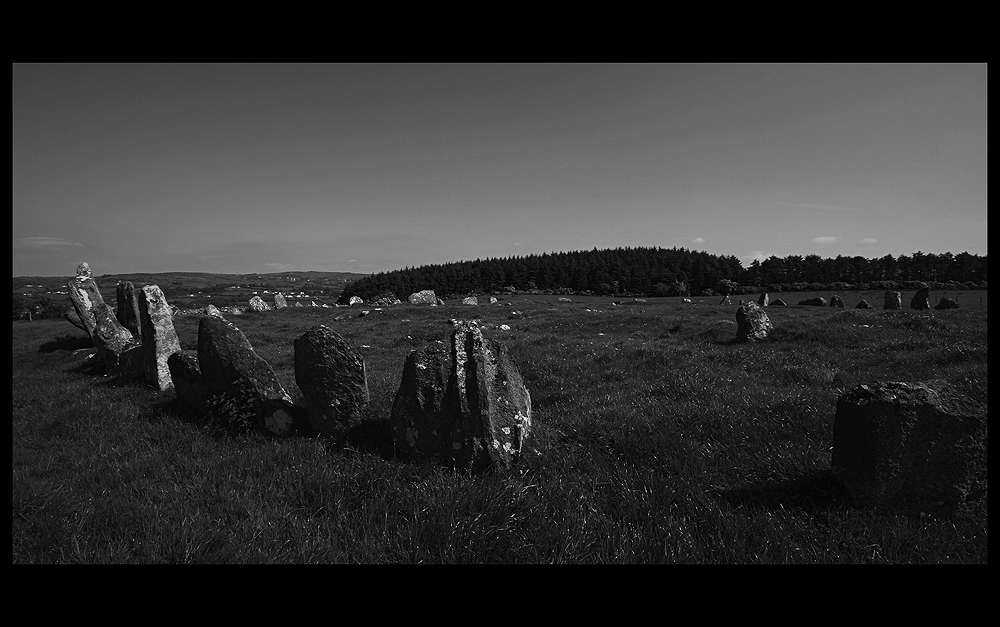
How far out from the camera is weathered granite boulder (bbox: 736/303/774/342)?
48.6 ft

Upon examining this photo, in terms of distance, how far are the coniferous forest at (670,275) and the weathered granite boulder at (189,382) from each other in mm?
72213

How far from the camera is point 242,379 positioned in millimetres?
7387

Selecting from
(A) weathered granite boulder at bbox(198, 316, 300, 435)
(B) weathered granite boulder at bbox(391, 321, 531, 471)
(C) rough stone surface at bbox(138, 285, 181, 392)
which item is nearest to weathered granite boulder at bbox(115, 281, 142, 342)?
(C) rough stone surface at bbox(138, 285, 181, 392)

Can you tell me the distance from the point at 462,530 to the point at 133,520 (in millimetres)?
3465

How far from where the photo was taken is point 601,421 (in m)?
6.86

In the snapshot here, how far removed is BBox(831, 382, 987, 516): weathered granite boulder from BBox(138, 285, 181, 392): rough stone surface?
13.6 metres

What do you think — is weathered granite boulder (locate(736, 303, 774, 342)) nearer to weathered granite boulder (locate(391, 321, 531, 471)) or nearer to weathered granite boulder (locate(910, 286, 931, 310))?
weathered granite boulder (locate(391, 321, 531, 471))

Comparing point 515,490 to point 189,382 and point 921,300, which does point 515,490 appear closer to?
point 189,382

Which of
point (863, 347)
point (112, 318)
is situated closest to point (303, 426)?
point (112, 318)

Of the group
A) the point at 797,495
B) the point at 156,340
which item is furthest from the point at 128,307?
the point at 797,495

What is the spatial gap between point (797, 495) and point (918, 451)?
1164 mm

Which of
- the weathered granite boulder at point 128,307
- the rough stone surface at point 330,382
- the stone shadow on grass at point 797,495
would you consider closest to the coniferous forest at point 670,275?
the weathered granite boulder at point 128,307

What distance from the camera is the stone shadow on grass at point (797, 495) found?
14.3 ft
